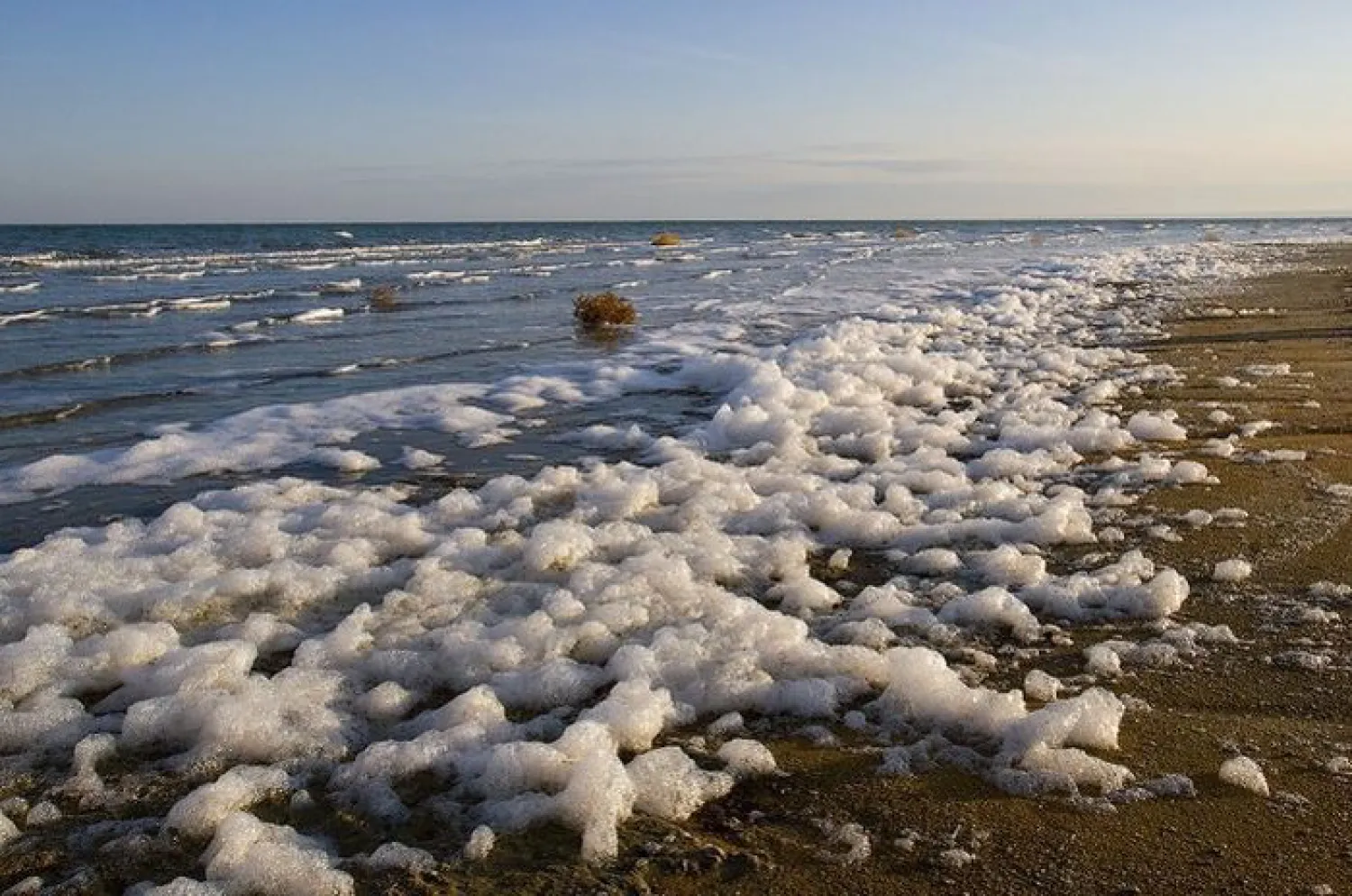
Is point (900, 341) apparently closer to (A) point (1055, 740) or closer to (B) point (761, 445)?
(B) point (761, 445)

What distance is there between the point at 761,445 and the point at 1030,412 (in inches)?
96.6

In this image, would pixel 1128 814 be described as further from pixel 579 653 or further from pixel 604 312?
pixel 604 312

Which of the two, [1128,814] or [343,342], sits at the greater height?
[343,342]

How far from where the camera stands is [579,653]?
4176 millimetres

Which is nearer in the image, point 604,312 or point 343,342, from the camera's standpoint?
point 343,342

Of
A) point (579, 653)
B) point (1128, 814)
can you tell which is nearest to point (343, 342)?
point (579, 653)

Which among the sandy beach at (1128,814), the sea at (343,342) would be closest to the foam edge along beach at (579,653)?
the sandy beach at (1128,814)

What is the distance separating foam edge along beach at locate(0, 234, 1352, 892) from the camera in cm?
305

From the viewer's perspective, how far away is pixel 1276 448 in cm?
710

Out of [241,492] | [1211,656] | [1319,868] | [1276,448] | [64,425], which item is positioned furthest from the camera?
[64,425]

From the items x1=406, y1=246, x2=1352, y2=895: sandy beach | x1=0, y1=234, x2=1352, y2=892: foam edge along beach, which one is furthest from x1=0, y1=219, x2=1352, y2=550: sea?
x1=406, y1=246, x2=1352, y2=895: sandy beach

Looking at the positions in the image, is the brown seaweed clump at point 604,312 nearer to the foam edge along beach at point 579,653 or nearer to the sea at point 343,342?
the sea at point 343,342

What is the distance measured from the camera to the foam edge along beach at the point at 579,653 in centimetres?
305

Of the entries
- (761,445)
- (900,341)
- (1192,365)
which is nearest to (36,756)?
(761,445)
